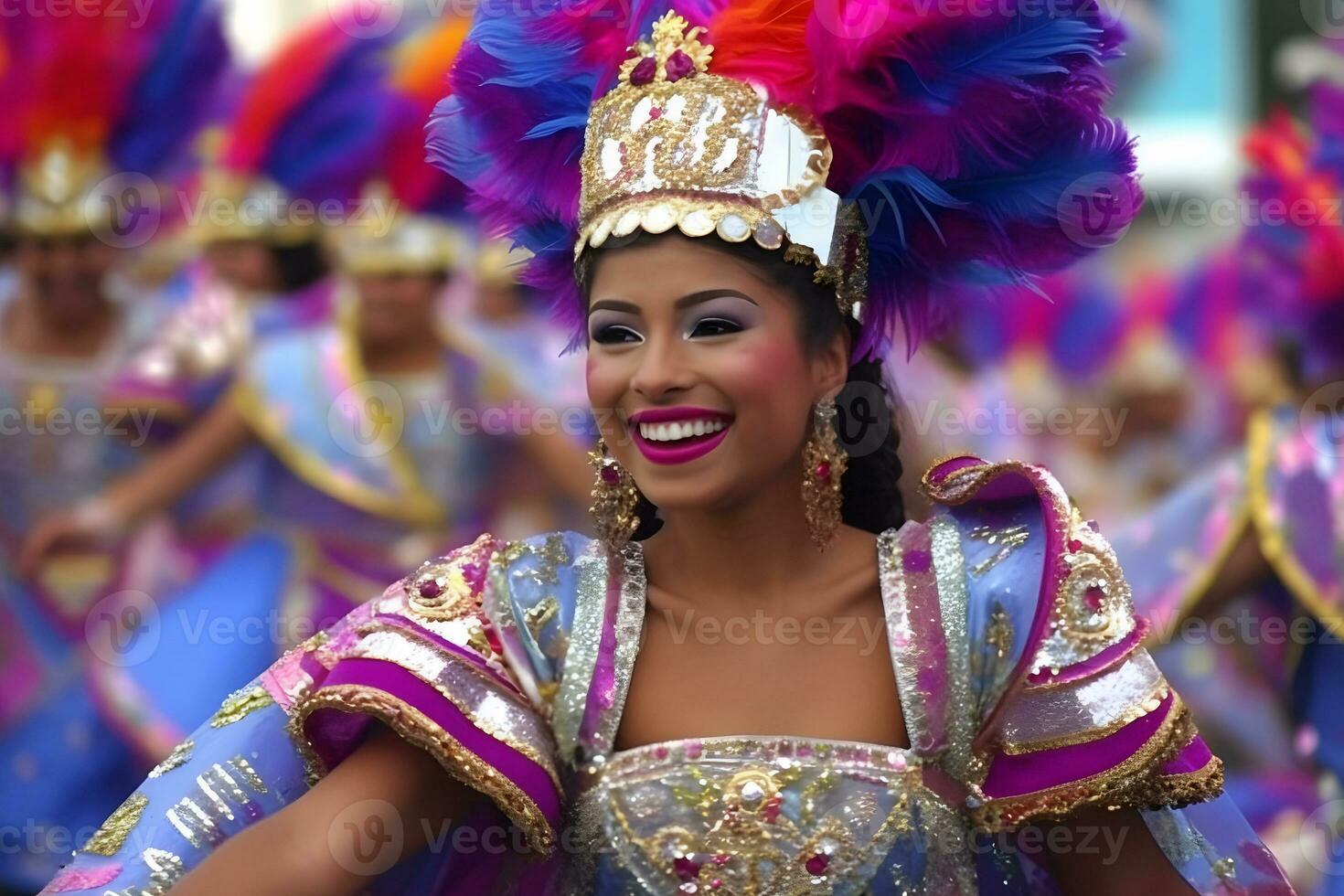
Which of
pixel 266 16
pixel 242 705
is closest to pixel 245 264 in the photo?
pixel 242 705

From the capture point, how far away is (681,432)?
9.12 feet

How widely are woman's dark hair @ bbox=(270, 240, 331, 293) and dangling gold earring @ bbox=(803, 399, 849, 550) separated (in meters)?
5.46

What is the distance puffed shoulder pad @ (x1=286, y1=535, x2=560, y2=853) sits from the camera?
2.63m

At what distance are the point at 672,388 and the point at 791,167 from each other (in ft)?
1.20

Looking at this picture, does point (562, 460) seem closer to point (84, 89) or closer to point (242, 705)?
point (84, 89)

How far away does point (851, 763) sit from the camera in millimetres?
2771

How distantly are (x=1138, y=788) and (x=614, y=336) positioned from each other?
0.90 meters

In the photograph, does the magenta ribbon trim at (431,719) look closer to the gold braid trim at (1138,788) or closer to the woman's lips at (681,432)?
the woman's lips at (681,432)

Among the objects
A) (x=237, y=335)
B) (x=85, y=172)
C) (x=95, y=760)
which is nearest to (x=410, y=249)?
(x=237, y=335)

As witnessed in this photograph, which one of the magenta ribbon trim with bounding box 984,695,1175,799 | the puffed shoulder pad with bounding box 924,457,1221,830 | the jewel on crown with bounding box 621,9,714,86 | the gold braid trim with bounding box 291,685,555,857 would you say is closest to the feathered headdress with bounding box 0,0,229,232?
the jewel on crown with bounding box 621,9,714,86

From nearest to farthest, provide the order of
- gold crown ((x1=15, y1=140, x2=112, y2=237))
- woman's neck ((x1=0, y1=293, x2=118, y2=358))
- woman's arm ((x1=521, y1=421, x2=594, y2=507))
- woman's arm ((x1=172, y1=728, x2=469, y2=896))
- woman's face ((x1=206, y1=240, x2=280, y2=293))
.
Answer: woman's arm ((x1=172, y1=728, x2=469, y2=896)) → gold crown ((x1=15, y1=140, x2=112, y2=237)) → woman's neck ((x1=0, y1=293, x2=118, y2=358)) → woman's arm ((x1=521, y1=421, x2=594, y2=507)) → woman's face ((x1=206, y1=240, x2=280, y2=293))

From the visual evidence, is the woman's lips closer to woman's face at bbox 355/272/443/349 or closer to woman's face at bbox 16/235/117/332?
woman's face at bbox 16/235/117/332

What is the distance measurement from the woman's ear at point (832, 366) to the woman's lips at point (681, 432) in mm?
192

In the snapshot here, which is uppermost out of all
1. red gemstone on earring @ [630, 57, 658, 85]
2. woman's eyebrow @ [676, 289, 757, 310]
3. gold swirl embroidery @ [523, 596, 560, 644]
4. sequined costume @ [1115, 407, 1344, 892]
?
red gemstone on earring @ [630, 57, 658, 85]
